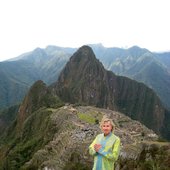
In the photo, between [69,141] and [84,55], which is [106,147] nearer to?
[69,141]

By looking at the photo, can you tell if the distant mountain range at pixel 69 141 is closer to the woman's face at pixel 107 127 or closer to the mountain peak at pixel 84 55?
the woman's face at pixel 107 127

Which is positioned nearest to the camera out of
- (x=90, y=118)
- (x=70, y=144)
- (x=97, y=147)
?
(x=97, y=147)

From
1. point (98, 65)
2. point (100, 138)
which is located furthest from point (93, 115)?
point (98, 65)

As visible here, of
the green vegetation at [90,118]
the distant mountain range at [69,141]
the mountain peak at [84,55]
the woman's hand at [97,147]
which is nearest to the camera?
the woman's hand at [97,147]

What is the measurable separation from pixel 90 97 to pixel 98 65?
62.9ft

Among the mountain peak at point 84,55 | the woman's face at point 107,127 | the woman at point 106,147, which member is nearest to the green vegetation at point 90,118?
the woman at point 106,147

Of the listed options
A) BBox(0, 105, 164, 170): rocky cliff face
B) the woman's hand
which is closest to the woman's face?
the woman's hand

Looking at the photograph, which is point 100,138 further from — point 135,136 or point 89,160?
point 135,136

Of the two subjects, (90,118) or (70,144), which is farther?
(90,118)

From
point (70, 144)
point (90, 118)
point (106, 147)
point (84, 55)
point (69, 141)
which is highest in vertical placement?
point (106, 147)

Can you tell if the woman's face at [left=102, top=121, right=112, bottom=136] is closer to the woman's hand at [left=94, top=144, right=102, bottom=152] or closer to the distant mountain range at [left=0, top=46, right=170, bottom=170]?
the woman's hand at [left=94, top=144, right=102, bottom=152]

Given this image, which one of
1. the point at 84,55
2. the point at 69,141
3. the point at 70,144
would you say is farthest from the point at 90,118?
the point at 84,55

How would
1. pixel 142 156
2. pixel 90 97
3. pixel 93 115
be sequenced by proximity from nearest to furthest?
pixel 142 156, pixel 93 115, pixel 90 97

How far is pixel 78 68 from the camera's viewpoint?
6442 inches
